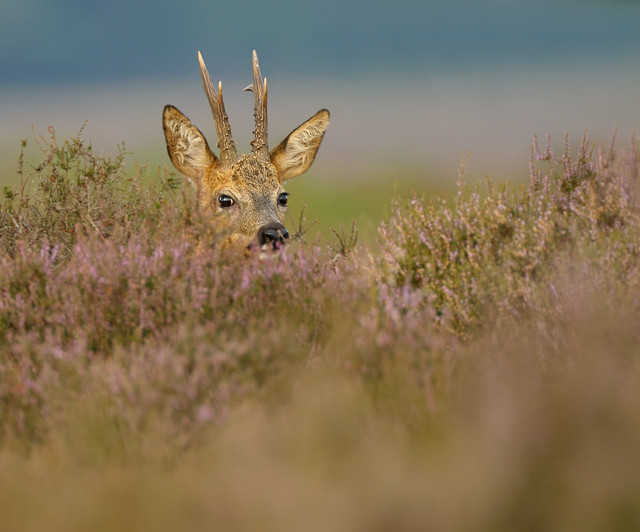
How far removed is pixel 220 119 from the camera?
584 cm

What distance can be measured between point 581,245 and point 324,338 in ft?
5.40

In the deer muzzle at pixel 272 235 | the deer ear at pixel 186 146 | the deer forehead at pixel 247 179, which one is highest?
the deer ear at pixel 186 146

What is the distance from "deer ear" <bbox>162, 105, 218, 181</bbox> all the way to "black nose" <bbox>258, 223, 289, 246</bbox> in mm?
790

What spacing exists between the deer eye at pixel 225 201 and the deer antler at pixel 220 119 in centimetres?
34

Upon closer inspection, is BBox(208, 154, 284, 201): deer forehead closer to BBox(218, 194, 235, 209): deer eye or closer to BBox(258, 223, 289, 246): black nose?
BBox(218, 194, 235, 209): deer eye

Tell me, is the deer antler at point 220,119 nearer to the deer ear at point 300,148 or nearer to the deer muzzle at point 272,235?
the deer ear at point 300,148

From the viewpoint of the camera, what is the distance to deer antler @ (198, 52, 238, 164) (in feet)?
19.0

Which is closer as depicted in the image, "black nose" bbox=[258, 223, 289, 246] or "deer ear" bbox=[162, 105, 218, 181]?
"black nose" bbox=[258, 223, 289, 246]

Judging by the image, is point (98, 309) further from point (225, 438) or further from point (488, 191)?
point (488, 191)

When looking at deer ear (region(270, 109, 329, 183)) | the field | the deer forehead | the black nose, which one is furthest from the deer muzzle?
deer ear (region(270, 109, 329, 183))

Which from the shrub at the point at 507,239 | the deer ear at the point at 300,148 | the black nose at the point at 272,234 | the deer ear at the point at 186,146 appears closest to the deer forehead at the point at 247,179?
the deer ear at the point at 186,146

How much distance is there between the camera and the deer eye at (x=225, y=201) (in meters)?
5.81

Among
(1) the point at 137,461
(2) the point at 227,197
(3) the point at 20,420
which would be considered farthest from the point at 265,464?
(2) the point at 227,197

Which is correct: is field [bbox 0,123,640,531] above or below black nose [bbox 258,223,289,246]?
below
